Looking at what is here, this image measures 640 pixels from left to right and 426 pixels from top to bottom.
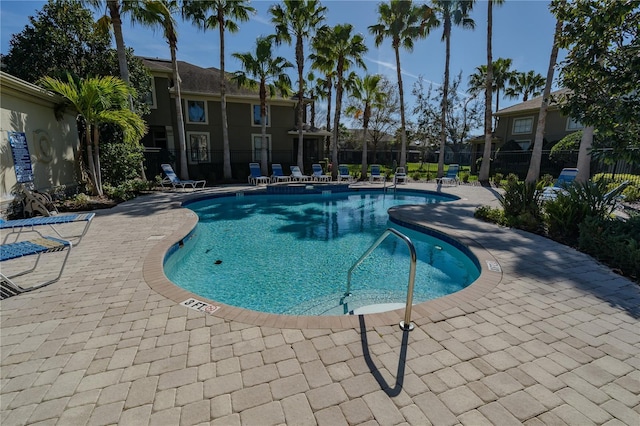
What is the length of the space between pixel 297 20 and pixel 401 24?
6521mm

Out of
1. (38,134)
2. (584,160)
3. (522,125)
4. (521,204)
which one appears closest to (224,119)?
(38,134)

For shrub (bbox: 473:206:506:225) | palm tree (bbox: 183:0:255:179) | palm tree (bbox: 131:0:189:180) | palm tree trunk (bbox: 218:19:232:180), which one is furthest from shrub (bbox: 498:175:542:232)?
palm tree (bbox: 183:0:255:179)

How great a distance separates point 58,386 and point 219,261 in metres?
4.08

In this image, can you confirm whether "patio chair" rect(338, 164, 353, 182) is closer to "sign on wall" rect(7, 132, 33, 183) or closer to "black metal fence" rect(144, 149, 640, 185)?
"black metal fence" rect(144, 149, 640, 185)

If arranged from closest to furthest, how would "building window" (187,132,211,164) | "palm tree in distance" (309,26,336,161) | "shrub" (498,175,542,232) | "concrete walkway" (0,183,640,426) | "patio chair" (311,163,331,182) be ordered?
1. "concrete walkway" (0,183,640,426)
2. "shrub" (498,175,542,232)
3. "palm tree in distance" (309,26,336,161)
4. "patio chair" (311,163,331,182)
5. "building window" (187,132,211,164)

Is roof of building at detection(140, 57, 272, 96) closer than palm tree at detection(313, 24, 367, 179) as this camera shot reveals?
No

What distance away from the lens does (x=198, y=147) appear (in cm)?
1998

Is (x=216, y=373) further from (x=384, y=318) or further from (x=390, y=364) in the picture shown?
(x=384, y=318)

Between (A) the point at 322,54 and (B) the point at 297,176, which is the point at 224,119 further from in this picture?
(A) the point at 322,54

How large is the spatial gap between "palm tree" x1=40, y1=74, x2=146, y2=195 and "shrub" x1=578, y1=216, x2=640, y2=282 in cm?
1297

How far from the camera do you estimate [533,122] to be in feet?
72.6

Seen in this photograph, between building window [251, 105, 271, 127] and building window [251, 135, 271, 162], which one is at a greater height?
building window [251, 105, 271, 127]

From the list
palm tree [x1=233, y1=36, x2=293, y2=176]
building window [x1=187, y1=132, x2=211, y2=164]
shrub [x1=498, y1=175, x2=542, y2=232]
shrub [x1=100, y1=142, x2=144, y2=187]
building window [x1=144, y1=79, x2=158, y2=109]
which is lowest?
shrub [x1=498, y1=175, x2=542, y2=232]

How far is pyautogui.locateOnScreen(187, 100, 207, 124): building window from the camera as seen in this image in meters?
19.4
